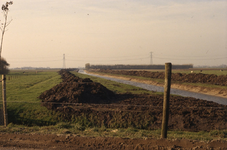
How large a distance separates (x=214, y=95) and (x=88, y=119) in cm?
2208

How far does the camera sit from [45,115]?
15539 mm

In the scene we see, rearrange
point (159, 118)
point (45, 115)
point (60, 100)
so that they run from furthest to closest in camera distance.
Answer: point (60, 100) < point (45, 115) < point (159, 118)

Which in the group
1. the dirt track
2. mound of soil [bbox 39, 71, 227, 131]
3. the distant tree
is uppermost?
the distant tree

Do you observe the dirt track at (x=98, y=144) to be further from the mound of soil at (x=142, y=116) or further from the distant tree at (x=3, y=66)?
the distant tree at (x=3, y=66)

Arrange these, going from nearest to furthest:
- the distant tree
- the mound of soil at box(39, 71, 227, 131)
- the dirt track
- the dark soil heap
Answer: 1. the dirt track
2. the mound of soil at box(39, 71, 227, 131)
3. the dark soil heap
4. the distant tree

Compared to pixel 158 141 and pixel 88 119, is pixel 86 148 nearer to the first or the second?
pixel 158 141

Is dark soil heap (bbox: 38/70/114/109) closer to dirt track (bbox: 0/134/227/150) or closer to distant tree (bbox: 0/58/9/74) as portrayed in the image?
dirt track (bbox: 0/134/227/150)

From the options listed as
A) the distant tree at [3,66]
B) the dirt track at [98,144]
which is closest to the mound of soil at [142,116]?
the dirt track at [98,144]

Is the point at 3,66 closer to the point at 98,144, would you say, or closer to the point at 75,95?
the point at 75,95

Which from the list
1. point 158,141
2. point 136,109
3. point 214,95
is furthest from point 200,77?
point 158,141

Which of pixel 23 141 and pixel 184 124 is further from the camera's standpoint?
pixel 184 124

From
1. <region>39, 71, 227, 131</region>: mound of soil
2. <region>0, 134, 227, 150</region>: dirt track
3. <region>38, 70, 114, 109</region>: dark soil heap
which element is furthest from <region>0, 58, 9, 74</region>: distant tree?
<region>0, 134, 227, 150</region>: dirt track

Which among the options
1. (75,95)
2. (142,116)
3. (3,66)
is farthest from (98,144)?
(3,66)

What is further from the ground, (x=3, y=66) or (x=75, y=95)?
(x=3, y=66)
